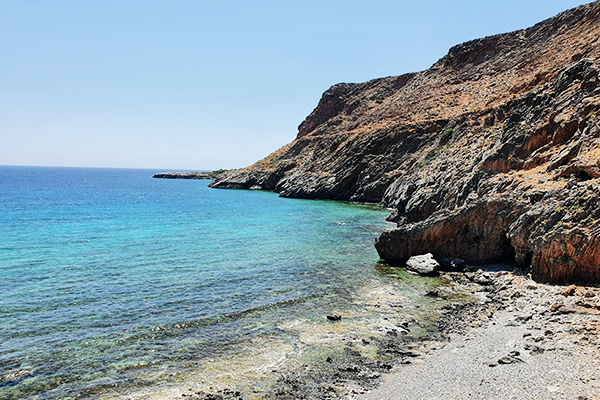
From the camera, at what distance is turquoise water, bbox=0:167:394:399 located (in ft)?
45.4

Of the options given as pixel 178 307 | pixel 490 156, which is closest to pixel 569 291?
pixel 490 156

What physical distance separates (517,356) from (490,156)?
21595 millimetres

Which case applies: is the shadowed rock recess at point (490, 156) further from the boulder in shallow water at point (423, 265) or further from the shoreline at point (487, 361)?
the shoreline at point (487, 361)

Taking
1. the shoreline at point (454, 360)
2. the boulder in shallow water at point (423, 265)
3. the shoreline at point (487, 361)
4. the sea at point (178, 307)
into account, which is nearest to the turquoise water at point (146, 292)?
the sea at point (178, 307)

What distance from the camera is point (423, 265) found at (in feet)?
81.3

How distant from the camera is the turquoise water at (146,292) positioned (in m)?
13.8

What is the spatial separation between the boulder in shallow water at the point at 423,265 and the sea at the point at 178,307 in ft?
2.97

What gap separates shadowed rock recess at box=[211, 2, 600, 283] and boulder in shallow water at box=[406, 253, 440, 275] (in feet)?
4.31

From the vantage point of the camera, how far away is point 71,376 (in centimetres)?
1289

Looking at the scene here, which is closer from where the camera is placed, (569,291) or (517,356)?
(517,356)

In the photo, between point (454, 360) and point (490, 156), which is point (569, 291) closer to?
point (454, 360)

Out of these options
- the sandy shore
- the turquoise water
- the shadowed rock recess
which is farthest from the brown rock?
the turquoise water

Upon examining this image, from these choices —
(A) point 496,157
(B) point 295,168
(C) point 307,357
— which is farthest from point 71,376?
(B) point 295,168

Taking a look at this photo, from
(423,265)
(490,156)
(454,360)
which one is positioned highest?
(490,156)
